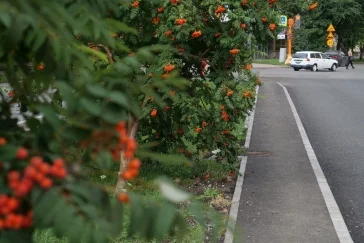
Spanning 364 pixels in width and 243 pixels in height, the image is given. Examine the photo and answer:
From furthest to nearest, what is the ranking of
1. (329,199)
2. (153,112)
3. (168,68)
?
(329,199)
(153,112)
(168,68)

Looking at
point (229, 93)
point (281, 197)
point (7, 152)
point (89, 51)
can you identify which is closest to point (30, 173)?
point (7, 152)

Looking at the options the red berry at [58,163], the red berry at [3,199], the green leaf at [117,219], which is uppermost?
the red berry at [58,163]

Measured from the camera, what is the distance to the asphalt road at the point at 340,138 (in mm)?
7754

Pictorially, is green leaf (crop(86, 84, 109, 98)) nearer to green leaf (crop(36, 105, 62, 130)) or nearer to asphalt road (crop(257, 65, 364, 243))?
green leaf (crop(36, 105, 62, 130))

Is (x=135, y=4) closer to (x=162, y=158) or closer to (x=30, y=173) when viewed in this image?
(x=162, y=158)

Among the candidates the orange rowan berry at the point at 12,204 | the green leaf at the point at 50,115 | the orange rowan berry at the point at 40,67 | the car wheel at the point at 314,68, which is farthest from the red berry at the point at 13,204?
the car wheel at the point at 314,68

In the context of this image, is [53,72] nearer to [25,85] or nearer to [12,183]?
[25,85]

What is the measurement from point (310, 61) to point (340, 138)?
32.8m

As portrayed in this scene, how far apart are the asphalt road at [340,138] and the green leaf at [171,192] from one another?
5.33 meters

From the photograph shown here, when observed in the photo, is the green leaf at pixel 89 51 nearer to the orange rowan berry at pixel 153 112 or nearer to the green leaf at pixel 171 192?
the green leaf at pixel 171 192

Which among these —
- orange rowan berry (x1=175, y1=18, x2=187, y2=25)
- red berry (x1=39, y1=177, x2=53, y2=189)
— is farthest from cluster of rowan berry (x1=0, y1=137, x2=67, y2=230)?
orange rowan berry (x1=175, y1=18, x2=187, y2=25)

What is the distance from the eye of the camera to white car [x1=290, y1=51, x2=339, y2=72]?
147 ft

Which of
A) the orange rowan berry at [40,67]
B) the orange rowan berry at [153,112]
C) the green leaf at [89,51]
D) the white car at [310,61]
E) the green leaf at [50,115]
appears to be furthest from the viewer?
the white car at [310,61]

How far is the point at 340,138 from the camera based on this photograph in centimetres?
1303
